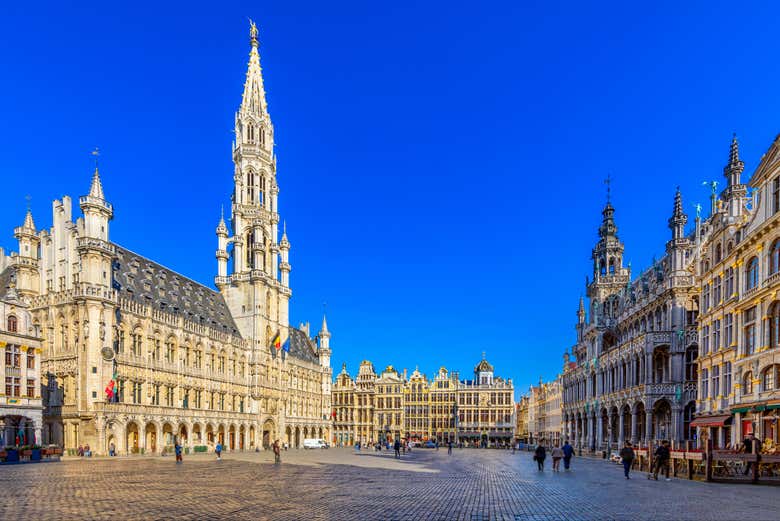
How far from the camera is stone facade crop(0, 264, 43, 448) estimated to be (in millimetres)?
46219

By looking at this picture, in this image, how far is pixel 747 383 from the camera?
3659cm

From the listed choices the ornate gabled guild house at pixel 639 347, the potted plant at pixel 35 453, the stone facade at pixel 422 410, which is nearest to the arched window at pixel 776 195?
the ornate gabled guild house at pixel 639 347

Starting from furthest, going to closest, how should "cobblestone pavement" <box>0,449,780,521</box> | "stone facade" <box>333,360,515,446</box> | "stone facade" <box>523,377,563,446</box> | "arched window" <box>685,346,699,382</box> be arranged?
1. "stone facade" <box>333,360,515,446</box>
2. "stone facade" <box>523,377,563,446</box>
3. "arched window" <box>685,346,699,382</box>
4. "cobblestone pavement" <box>0,449,780,521</box>

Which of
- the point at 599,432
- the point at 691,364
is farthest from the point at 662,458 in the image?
the point at 599,432

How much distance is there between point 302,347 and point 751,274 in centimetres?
8821

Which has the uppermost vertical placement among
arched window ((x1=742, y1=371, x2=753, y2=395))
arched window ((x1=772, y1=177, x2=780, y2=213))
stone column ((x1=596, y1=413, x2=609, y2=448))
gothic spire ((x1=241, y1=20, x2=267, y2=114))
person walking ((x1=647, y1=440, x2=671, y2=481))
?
gothic spire ((x1=241, y1=20, x2=267, y2=114))

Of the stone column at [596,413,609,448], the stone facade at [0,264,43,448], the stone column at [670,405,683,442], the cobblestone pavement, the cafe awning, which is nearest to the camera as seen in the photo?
the cobblestone pavement

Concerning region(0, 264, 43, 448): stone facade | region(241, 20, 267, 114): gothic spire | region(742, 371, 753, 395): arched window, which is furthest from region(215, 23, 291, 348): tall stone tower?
region(742, 371, 753, 395): arched window

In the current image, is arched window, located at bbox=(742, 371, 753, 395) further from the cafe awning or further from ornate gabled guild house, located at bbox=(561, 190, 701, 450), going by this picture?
ornate gabled guild house, located at bbox=(561, 190, 701, 450)

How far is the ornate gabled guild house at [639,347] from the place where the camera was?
5044 cm

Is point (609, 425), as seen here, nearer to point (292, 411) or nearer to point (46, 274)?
point (292, 411)

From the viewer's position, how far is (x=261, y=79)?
348 ft

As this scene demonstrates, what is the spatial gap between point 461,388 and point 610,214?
71002 mm

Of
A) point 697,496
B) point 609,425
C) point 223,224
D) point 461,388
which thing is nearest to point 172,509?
point 697,496
